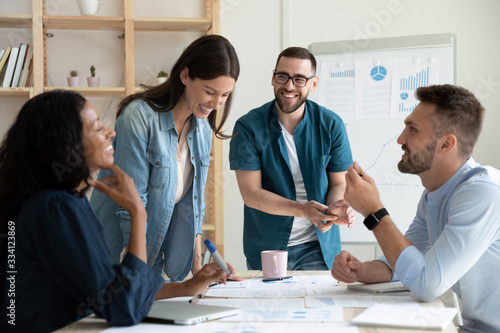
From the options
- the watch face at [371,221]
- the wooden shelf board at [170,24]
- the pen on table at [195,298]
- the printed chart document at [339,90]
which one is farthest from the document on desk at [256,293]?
the wooden shelf board at [170,24]

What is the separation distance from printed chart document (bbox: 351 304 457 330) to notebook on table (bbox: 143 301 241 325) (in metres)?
0.31

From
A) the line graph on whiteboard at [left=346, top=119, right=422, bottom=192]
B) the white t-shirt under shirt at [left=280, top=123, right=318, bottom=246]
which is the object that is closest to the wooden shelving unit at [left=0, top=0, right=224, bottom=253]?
the line graph on whiteboard at [left=346, top=119, right=422, bottom=192]

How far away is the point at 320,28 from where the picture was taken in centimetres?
403

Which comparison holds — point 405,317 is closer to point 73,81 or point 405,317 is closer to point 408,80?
point 408,80

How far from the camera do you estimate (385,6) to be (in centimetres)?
397

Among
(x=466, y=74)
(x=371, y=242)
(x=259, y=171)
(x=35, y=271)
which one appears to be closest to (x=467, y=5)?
(x=466, y=74)

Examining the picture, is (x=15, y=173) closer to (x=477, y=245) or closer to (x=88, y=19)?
(x=477, y=245)

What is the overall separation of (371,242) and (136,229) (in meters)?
2.38

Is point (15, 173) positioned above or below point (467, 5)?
below

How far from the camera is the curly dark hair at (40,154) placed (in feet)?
4.07

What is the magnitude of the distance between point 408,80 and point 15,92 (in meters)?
2.52

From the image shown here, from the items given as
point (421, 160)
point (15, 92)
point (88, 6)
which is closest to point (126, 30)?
point (88, 6)

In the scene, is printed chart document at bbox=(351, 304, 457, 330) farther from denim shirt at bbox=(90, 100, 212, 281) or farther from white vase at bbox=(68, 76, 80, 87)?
white vase at bbox=(68, 76, 80, 87)

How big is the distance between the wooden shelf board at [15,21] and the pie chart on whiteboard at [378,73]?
224cm
